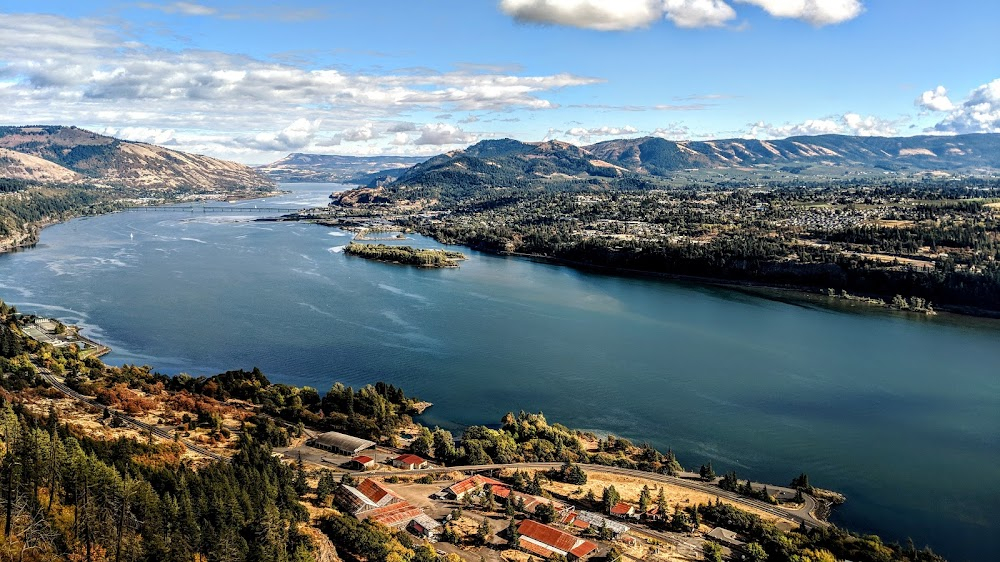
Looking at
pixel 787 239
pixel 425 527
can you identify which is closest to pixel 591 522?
pixel 425 527

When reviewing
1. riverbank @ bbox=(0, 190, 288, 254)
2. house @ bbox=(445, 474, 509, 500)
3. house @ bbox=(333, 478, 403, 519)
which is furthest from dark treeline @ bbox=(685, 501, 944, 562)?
riverbank @ bbox=(0, 190, 288, 254)

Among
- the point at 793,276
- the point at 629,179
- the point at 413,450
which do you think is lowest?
the point at 413,450

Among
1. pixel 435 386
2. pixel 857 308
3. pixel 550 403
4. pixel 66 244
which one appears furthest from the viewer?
pixel 66 244

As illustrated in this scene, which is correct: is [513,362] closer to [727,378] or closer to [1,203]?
[727,378]

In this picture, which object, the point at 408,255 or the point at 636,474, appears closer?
the point at 636,474

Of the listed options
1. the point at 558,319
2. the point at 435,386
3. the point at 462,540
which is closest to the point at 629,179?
the point at 558,319

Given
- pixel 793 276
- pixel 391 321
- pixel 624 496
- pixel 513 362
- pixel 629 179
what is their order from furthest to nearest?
pixel 629 179 < pixel 793 276 < pixel 391 321 < pixel 513 362 < pixel 624 496

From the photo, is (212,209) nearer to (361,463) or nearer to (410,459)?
(361,463)
